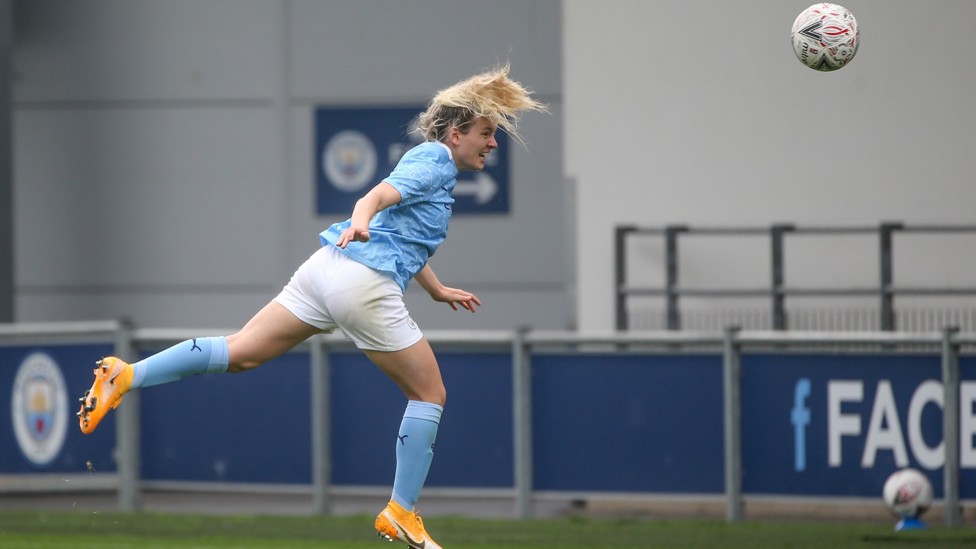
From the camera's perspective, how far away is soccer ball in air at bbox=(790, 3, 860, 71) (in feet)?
28.7

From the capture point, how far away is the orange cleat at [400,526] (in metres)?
6.30

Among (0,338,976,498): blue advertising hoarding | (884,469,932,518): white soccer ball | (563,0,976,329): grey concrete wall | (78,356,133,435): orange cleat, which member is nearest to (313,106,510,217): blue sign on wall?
(563,0,976,329): grey concrete wall

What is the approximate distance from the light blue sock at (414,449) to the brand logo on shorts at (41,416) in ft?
20.4

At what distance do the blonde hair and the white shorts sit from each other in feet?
2.32

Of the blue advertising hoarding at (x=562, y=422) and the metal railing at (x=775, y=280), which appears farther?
the metal railing at (x=775, y=280)

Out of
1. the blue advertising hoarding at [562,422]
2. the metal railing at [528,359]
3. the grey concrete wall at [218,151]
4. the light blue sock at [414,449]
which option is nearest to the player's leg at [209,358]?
the light blue sock at [414,449]

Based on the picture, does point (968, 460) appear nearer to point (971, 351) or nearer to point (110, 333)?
point (971, 351)

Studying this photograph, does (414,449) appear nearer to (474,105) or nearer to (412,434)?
(412,434)

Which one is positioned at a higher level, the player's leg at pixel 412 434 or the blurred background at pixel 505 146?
the blurred background at pixel 505 146

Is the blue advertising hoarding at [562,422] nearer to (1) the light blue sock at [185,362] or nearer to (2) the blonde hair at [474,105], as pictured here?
(2) the blonde hair at [474,105]

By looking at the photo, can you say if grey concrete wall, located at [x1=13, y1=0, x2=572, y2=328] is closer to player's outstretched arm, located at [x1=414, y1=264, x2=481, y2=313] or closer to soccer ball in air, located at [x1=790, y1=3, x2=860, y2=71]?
soccer ball in air, located at [x1=790, y1=3, x2=860, y2=71]

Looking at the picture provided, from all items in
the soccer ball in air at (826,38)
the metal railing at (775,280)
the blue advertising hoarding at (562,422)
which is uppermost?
the soccer ball in air at (826,38)

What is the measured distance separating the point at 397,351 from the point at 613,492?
17.5ft

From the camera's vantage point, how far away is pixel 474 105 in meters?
6.54
